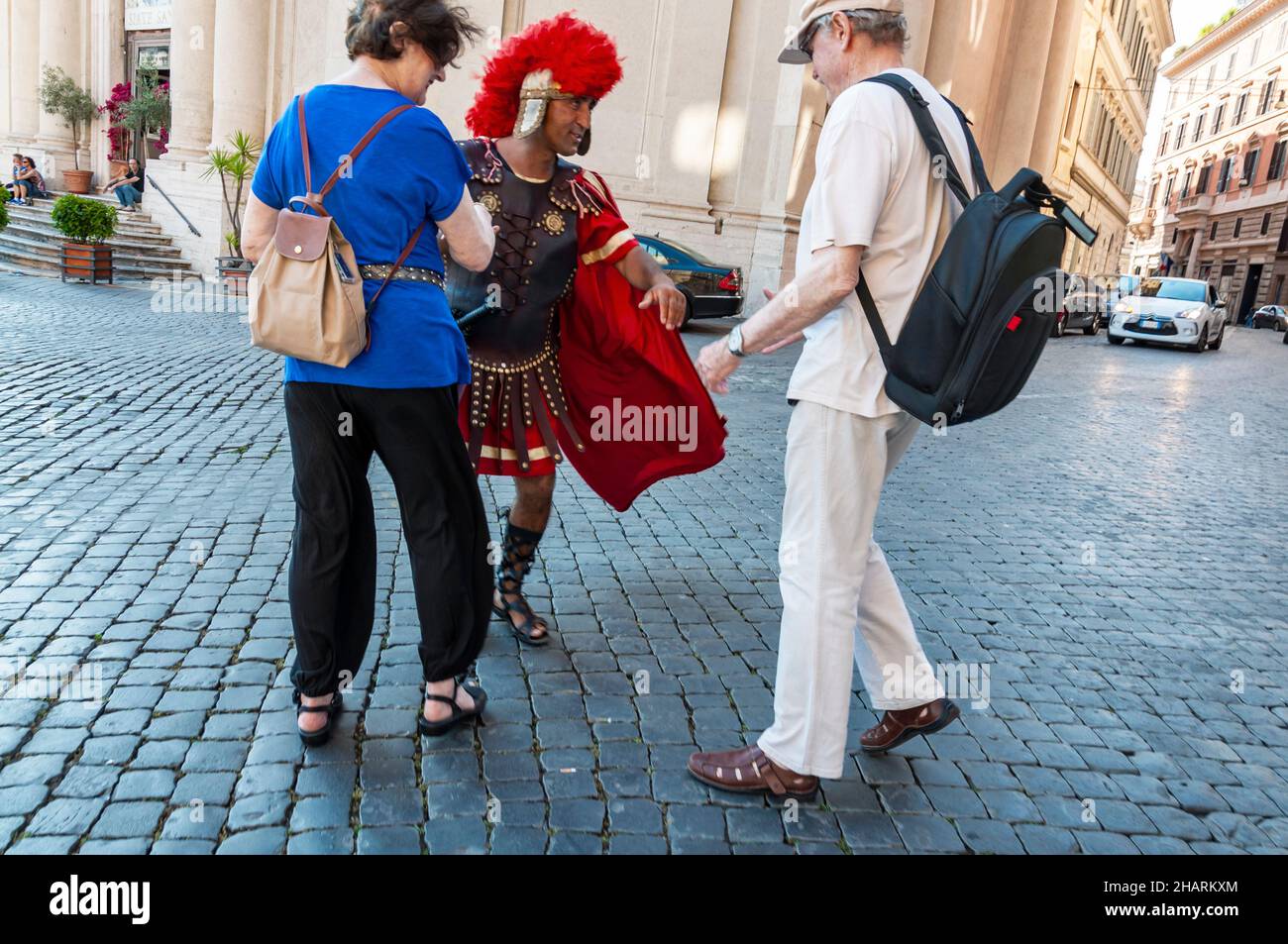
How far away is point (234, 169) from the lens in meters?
16.5

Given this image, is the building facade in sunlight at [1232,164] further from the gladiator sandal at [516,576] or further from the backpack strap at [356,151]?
the backpack strap at [356,151]

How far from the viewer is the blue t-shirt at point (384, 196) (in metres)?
2.35

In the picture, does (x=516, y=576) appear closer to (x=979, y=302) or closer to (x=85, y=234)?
(x=979, y=302)

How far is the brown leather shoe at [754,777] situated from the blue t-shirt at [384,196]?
1.28 m

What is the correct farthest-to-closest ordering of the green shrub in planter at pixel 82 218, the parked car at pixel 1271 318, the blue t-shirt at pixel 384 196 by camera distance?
1. the parked car at pixel 1271 318
2. the green shrub in planter at pixel 82 218
3. the blue t-shirt at pixel 384 196

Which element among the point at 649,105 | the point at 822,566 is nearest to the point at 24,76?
the point at 649,105

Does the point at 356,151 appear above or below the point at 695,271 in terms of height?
above

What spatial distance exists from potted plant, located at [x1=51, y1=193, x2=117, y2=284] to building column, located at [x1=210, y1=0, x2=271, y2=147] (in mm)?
3269

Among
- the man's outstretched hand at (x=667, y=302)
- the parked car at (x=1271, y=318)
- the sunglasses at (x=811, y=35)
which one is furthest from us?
the parked car at (x=1271, y=318)

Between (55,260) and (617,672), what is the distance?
16961 millimetres

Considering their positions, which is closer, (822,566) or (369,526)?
(822,566)

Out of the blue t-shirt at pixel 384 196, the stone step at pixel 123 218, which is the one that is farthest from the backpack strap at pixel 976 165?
the stone step at pixel 123 218

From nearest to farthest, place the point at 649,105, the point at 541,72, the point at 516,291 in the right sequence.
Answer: the point at 541,72 → the point at 516,291 → the point at 649,105

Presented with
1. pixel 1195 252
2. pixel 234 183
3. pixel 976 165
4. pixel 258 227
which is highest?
pixel 1195 252
